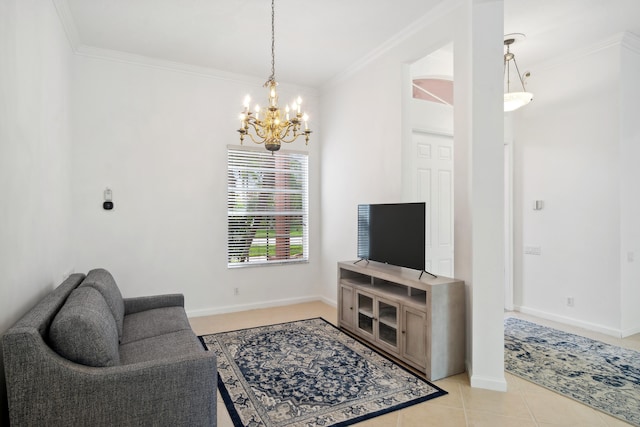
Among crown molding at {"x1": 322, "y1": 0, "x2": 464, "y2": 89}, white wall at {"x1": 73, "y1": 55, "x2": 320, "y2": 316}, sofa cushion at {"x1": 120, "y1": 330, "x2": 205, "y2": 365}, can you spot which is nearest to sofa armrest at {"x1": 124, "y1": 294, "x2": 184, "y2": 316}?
sofa cushion at {"x1": 120, "y1": 330, "x2": 205, "y2": 365}

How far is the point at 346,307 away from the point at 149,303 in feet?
6.93

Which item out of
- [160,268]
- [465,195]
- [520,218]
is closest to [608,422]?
[465,195]

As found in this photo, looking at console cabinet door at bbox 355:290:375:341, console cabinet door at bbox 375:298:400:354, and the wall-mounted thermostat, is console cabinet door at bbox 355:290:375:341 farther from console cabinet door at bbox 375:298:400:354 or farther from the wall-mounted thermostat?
the wall-mounted thermostat

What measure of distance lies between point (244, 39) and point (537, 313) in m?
5.16

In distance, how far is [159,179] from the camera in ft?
15.1

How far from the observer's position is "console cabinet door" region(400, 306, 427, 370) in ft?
9.81

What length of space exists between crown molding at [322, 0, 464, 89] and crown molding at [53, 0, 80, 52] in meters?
3.18

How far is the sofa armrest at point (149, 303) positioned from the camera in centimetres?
343

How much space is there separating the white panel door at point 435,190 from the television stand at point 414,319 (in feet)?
3.06

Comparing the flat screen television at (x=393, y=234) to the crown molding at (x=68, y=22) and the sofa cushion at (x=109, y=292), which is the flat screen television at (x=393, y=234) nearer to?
the sofa cushion at (x=109, y=292)

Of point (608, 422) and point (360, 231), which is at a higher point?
point (360, 231)

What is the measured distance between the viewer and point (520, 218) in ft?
16.5

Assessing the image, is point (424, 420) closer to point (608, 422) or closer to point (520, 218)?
point (608, 422)

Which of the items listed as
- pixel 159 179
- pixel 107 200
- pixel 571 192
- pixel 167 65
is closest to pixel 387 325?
pixel 571 192
